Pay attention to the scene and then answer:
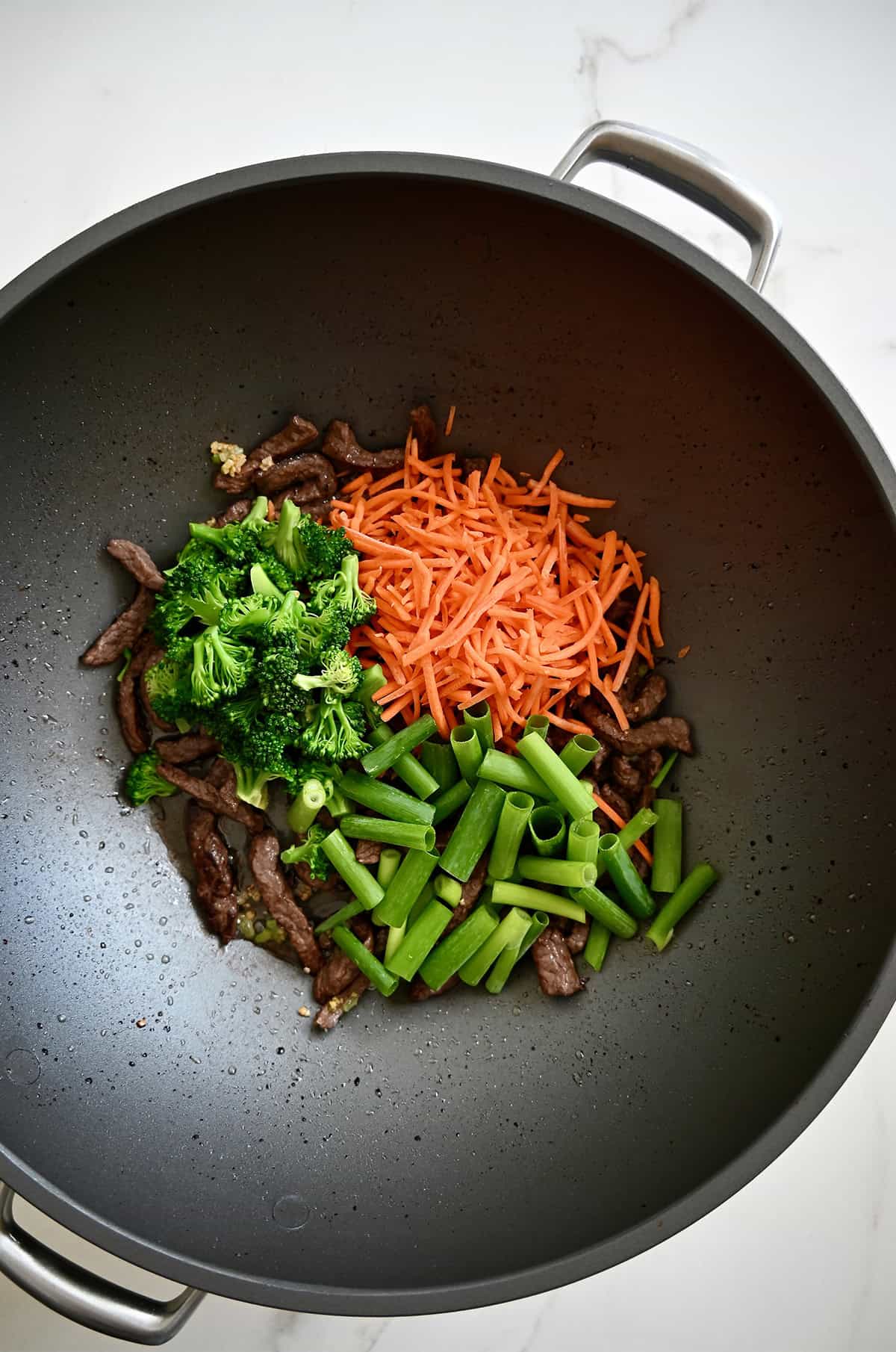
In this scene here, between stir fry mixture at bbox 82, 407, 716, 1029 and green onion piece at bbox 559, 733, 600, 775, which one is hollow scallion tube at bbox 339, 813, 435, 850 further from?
green onion piece at bbox 559, 733, 600, 775

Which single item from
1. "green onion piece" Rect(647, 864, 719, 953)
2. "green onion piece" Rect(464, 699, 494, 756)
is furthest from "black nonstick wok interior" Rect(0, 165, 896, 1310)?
"green onion piece" Rect(464, 699, 494, 756)

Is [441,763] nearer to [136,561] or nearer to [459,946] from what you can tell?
[459,946]

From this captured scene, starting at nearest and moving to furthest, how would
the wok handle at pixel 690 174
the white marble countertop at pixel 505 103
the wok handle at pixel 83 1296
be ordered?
the wok handle at pixel 83 1296, the wok handle at pixel 690 174, the white marble countertop at pixel 505 103

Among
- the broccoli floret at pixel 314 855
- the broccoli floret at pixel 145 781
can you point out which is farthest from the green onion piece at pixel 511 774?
the broccoli floret at pixel 145 781

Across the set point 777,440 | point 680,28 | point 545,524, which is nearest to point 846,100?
point 680,28

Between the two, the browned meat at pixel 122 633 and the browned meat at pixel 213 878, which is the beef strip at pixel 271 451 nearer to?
the browned meat at pixel 122 633
